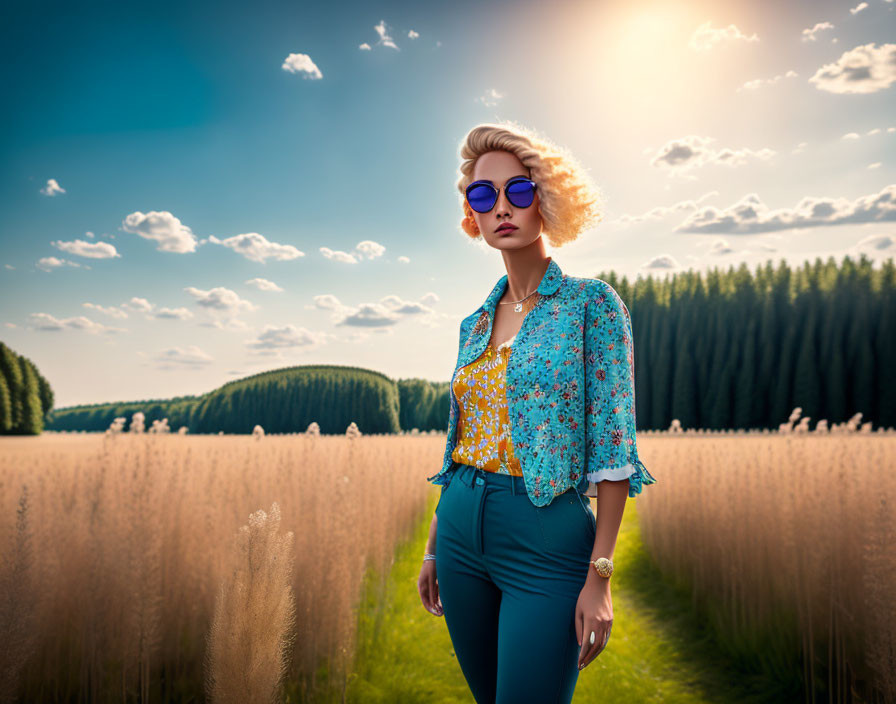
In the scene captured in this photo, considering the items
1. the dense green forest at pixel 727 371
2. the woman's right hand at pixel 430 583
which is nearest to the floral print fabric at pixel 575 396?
the woman's right hand at pixel 430 583

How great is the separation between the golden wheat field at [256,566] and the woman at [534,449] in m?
0.87

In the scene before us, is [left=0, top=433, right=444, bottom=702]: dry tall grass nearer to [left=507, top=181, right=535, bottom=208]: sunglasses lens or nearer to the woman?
the woman

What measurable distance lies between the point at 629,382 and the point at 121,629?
3.29 metres

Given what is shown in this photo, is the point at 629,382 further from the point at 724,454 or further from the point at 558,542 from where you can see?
the point at 724,454

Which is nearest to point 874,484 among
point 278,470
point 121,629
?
point 278,470

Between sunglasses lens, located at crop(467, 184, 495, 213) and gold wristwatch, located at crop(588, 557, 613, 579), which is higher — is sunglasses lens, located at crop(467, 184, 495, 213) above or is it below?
above

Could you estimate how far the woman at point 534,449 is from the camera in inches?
61.7

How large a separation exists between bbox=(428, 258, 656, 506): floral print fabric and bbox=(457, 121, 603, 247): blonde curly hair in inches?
11.0

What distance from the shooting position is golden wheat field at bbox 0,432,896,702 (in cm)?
249

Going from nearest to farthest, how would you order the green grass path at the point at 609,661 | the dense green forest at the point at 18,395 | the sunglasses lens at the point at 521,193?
the sunglasses lens at the point at 521,193, the green grass path at the point at 609,661, the dense green forest at the point at 18,395

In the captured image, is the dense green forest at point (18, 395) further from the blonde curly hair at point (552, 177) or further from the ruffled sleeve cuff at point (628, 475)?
the ruffled sleeve cuff at point (628, 475)

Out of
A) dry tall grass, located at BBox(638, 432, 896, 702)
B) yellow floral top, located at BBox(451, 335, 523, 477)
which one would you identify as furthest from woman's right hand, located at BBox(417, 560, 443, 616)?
dry tall grass, located at BBox(638, 432, 896, 702)

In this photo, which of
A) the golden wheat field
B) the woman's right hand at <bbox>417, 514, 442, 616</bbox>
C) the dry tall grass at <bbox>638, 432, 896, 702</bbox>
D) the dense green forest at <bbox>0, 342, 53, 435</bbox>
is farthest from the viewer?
the dense green forest at <bbox>0, 342, 53, 435</bbox>

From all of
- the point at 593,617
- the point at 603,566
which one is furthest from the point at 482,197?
the point at 593,617
